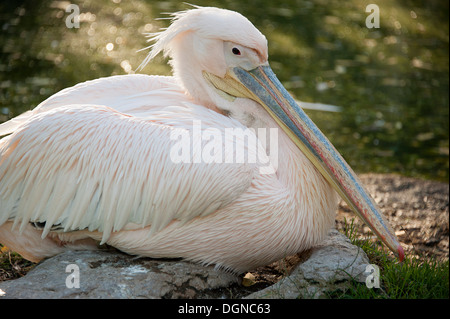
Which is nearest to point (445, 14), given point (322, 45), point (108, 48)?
point (322, 45)

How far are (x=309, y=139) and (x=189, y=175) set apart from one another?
843mm

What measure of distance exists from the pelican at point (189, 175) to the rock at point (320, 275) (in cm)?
16

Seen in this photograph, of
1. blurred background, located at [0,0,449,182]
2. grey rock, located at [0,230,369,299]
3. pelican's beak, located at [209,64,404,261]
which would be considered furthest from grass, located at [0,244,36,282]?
blurred background, located at [0,0,449,182]

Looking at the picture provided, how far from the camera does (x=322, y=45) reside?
9.48m

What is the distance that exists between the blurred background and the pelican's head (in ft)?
10.1

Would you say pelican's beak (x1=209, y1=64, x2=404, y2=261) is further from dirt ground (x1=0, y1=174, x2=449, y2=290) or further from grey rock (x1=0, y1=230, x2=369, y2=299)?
dirt ground (x1=0, y1=174, x2=449, y2=290)

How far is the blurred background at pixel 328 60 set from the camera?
7379 mm

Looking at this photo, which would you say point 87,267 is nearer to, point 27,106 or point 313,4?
point 27,106

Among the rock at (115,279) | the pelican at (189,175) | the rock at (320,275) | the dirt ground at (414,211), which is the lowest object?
the dirt ground at (414,211)

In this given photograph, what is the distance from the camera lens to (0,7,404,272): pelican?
344cm

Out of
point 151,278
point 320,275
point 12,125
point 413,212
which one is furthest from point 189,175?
point 413,212

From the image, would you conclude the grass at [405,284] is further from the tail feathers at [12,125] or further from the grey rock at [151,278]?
the tail feathers at [12,125]

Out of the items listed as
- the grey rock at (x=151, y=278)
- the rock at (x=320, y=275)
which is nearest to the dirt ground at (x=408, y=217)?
the rock at (x=320, y=275)

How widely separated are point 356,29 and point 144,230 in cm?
761
